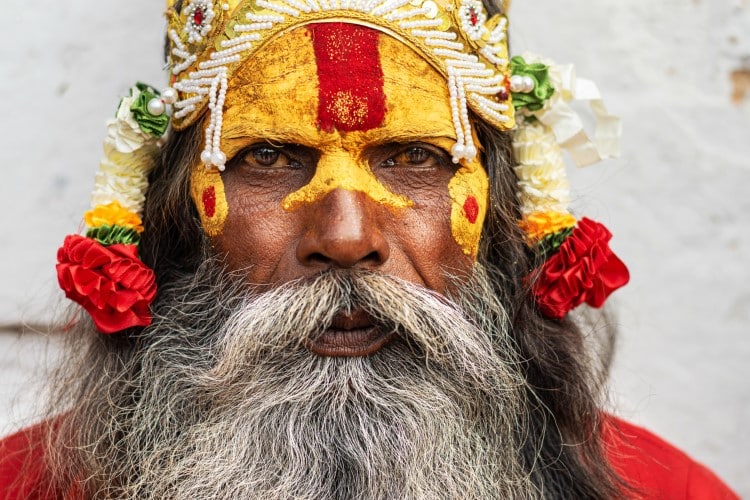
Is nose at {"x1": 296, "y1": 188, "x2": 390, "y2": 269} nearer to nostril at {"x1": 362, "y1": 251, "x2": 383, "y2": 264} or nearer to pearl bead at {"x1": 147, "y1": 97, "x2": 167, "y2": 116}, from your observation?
nostril at {"x1": 362, "y1": 251, "x2": 383, "y2": 264}

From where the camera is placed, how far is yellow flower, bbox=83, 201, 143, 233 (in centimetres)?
229

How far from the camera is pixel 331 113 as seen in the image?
2.06 m

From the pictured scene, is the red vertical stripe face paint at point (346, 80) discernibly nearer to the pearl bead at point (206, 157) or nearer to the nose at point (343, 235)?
the nose at point (343, 235)

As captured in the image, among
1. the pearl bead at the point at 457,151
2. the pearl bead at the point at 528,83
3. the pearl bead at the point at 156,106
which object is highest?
the pearl bead at the point at 528,83

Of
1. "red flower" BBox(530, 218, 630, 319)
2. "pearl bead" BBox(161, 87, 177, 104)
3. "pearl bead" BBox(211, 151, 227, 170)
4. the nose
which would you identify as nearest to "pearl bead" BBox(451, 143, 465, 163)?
the nose

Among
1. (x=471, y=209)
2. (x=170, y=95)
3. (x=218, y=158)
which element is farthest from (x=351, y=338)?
(x=170, y=95)

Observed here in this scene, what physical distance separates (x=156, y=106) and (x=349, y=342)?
0.83 metres

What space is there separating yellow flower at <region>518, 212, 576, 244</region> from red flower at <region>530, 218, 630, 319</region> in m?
0.04

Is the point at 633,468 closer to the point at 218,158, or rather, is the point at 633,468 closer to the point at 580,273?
the point at 580,273

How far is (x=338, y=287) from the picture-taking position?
6.59 ft

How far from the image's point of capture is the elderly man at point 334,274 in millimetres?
2043

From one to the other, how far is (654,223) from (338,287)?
5.17ft

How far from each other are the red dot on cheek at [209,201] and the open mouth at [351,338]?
0.44 meters

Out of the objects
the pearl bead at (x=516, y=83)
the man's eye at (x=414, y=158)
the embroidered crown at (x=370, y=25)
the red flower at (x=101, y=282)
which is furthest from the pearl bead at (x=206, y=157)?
the pearl bead at (x=516, y=83)
